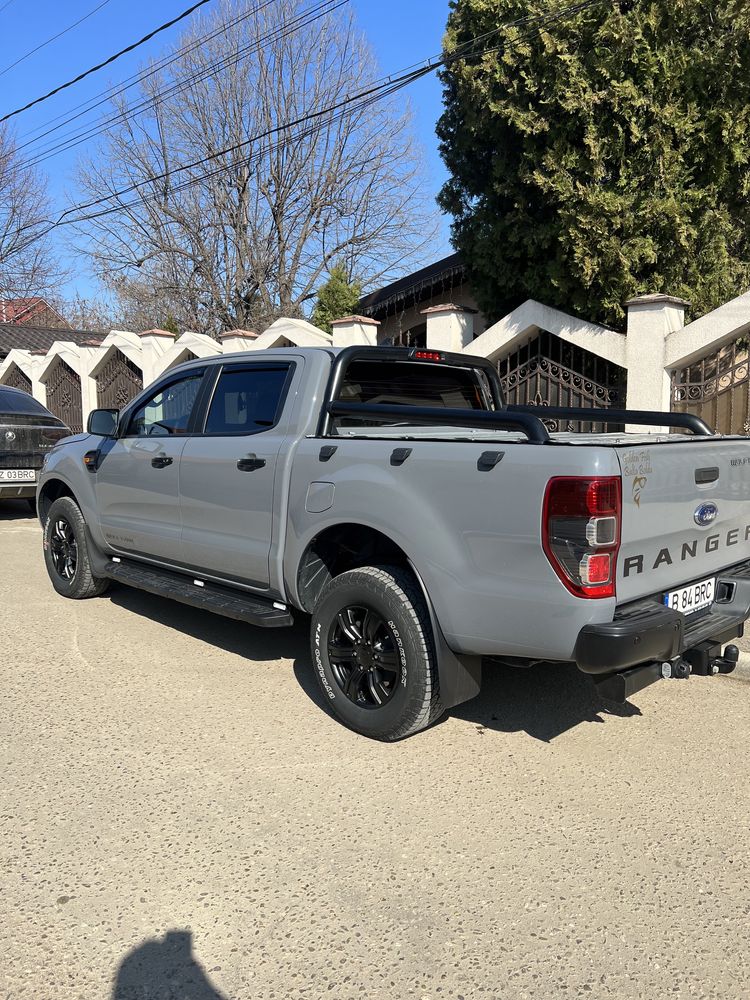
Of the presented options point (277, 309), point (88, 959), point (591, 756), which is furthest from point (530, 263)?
point (277, 309)

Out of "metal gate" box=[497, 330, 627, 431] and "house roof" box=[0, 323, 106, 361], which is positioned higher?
"house roof" box=[0, 323, 106, 361]

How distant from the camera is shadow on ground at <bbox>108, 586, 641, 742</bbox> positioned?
413cm

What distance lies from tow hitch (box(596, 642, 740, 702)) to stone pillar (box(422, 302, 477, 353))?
7083mm

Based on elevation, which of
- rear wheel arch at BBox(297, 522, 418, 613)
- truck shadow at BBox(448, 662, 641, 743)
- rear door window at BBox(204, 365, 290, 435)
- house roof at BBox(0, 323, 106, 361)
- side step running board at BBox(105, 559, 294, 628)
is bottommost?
truck shadow at BBox(448, 662, 641, 743)

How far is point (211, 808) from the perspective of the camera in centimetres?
324

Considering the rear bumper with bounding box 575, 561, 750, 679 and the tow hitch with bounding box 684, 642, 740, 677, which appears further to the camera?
the tow hitch with bounding box 684, 642, 740, 677

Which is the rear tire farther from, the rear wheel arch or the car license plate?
the car license plate

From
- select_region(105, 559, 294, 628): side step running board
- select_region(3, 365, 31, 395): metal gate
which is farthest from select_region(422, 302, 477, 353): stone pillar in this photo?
select_region(3, 365, 31, 395): metal gate

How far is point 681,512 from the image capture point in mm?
3488

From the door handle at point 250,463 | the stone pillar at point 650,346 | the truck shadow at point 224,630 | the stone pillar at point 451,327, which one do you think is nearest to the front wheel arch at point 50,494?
the truck shadow at point 224,630

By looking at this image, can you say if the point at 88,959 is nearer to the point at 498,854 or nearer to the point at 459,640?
the point at 498,854

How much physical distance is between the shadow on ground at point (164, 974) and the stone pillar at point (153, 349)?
1382 centimetres

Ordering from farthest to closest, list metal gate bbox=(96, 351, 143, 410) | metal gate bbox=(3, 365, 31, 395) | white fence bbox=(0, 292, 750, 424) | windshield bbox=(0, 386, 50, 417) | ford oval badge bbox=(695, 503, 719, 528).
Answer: metal gate bbox=(3, 365, 31, 395)
metal gate bbox=(96, 351, 143, 410)
windshield bbox=(0, 386, 50, 417)
white fence bbox=(0, 292, 750, 424)
ford oval badge bbox=(695, 503, 719, 528)

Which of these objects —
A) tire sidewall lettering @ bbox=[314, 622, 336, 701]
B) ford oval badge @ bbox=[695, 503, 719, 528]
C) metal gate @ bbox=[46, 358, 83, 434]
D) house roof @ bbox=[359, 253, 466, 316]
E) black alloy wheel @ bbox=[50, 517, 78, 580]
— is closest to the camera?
ford oval badge @ bbox=[695, 503, 719, 528]
